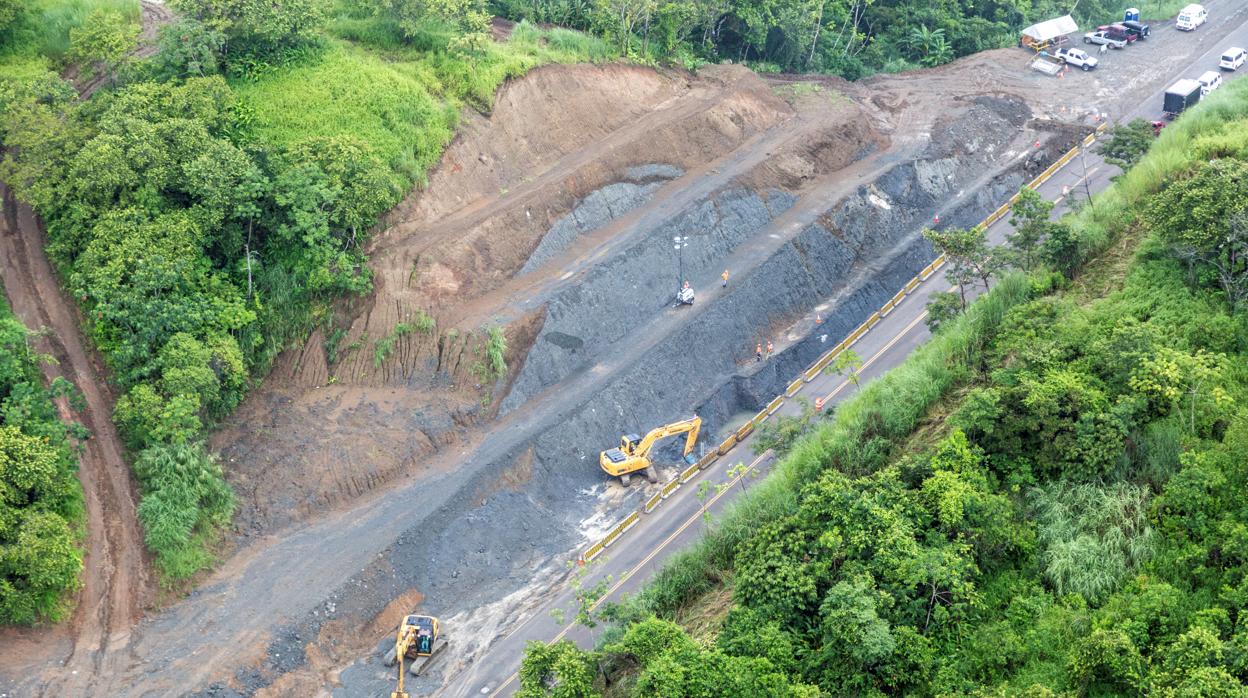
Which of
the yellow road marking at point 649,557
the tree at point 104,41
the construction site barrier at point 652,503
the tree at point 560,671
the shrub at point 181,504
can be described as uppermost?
the tree at point 104,41

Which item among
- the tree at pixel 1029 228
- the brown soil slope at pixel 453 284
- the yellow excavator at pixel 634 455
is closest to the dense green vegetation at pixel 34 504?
the brown soil slope at pixel 453 284

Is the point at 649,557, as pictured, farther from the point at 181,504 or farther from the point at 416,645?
the point at 181,504

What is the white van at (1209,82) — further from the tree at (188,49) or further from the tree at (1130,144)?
the tree at (188,49)

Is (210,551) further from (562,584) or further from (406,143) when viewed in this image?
(406,143)

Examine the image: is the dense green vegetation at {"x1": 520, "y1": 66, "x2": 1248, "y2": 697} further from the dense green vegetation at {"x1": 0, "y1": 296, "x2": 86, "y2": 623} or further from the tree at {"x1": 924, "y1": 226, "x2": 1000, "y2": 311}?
the dense green vegetation at {"x1": 0, "y1": 296, "x2": 86, "y2": 623}

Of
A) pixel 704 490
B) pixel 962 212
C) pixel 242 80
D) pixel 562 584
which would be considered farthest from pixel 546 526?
pixel 962 212

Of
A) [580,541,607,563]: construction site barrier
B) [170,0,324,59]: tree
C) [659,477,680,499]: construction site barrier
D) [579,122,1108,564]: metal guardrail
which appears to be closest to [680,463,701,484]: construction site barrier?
[579,122,1108,564]: metal guardrail
